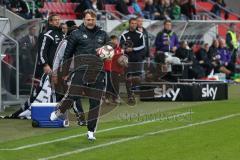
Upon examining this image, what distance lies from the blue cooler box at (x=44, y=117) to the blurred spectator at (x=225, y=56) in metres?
13.9

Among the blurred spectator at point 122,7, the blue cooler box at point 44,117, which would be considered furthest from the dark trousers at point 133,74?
the blurred spectator at point 122,7

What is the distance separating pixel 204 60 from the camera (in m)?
26.5

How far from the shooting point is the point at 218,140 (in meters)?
12.4

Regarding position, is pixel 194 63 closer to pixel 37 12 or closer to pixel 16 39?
pixel 37 12

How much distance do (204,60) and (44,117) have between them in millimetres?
12820

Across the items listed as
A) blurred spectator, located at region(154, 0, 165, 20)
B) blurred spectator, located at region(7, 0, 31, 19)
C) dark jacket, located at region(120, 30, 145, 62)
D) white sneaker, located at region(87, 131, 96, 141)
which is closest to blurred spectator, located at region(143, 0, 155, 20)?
blurred spectator, located at region(154, 0, 165, 20)

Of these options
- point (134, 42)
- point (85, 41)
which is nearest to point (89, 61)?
point (85, 41)

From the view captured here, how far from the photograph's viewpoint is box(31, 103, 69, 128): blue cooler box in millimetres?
14336

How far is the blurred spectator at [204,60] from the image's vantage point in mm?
26516

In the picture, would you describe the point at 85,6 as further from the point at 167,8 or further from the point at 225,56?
the point at 225,56

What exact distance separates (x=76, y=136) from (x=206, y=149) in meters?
2.43

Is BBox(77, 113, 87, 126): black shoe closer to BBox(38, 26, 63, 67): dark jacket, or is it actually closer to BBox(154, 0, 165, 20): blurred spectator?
BBox(38, 26, 63, 67): dark jacket

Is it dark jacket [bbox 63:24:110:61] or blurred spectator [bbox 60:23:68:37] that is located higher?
blurred spectator [bbox 60:23:68:37]

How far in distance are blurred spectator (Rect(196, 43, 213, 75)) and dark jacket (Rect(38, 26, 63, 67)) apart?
448 inches
